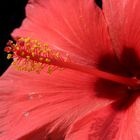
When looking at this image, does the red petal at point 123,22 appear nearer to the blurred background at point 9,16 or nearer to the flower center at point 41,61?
the flower center at point 41,61

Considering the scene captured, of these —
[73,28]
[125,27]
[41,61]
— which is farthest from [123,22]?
[41,61]

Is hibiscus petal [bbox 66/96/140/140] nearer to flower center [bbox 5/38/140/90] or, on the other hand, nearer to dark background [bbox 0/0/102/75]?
flower center [bbox 5/38/140/90]

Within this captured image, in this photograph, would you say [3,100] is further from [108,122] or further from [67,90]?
[108,122]

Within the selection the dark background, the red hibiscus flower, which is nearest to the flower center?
the red hibiscus flower

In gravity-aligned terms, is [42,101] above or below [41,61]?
below

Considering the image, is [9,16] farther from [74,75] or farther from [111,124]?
[111,124]
